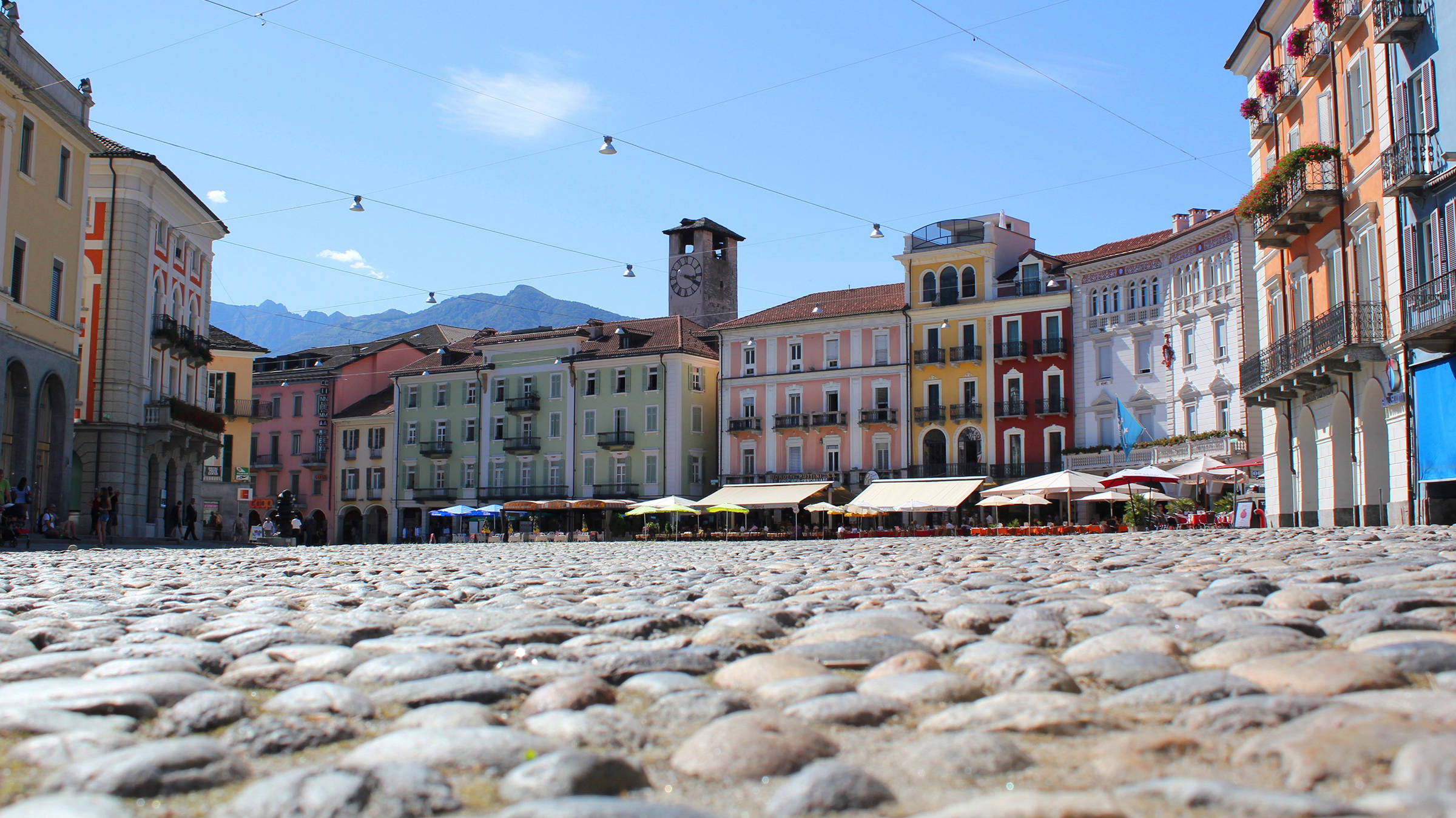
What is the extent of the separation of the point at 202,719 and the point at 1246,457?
1633 inches

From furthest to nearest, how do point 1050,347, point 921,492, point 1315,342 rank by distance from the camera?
point 1050,347, point 921,492, point 1315,342

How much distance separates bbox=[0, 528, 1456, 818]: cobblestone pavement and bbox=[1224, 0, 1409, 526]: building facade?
1726 centimetres

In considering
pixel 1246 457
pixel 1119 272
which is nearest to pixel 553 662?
pixel 1246 457

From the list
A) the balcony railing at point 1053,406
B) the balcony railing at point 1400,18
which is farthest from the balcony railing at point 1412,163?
the balcony railing at point 1053,406

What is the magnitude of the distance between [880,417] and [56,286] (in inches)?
1344

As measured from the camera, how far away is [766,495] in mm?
51812

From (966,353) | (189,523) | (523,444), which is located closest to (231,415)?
(523,444)

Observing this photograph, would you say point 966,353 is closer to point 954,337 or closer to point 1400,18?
point 954,337

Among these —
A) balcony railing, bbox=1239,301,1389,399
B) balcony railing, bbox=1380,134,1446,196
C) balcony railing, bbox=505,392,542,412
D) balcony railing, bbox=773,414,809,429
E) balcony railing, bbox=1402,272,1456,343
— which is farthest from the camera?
balcony railing, bbox=505,392,542,412

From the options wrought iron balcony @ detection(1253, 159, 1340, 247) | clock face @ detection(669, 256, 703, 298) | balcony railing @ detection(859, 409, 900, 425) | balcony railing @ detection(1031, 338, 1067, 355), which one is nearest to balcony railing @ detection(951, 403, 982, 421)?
balcony railing @ detection(859, 409, 900, 425)

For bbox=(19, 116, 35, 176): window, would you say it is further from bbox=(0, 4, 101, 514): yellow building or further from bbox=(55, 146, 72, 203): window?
bbox=(55, 146, 72, 203): window

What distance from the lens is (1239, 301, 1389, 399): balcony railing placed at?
22062 mm

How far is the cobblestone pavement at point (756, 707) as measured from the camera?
2215 mm

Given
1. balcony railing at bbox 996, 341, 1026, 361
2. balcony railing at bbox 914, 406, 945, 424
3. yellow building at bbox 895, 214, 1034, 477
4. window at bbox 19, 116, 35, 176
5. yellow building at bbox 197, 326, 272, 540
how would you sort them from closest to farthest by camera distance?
window at bbox 19, 116, 35, 176
yellow building at bbox 197, 326, 272, 540
balcony railing at bbox 996, 341, 1026, 361
yellow building at bbox 895, 214, 1034, 477
balcony railing at bbox 914, 406, 945, 424
